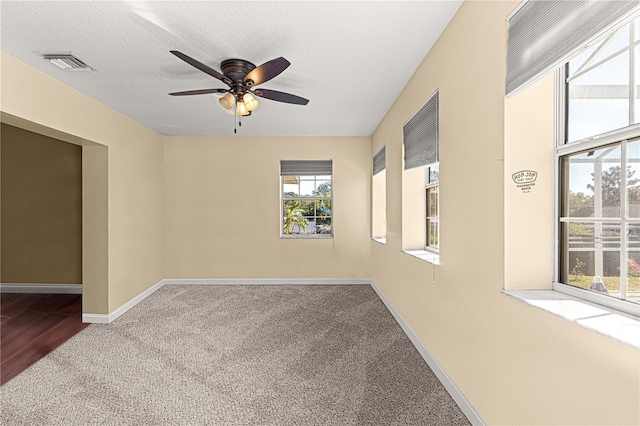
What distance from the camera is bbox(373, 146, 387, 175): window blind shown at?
4.93 m

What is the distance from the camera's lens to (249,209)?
19.9 feet

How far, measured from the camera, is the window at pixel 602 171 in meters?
1.23

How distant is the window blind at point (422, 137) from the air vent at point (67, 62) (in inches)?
127

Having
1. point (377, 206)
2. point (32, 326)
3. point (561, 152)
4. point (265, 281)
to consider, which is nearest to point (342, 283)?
point (265, 281)

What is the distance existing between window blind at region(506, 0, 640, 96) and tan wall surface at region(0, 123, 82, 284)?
6443 millimetres

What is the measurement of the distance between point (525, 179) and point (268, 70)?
75.9 inches

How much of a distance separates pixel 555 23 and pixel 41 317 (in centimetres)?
611

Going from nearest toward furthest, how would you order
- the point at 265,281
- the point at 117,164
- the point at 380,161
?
the point at 117,164, the point at 380,161, the point at 265,281

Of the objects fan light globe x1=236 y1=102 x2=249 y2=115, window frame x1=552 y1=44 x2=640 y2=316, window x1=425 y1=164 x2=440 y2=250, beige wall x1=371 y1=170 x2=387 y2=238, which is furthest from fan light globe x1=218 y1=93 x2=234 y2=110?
beige wall x1=371 y1=170 x2=387 y2=238

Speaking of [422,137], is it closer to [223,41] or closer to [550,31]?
[550,31]

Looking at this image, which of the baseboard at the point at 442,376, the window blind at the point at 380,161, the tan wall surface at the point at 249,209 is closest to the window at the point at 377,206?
the window blind at the point at 380,161

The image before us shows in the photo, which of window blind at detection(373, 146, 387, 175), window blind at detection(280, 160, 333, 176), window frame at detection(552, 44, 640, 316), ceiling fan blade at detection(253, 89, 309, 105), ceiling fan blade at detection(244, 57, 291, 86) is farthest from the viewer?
window blind at detection(280, 160, 333, 176)

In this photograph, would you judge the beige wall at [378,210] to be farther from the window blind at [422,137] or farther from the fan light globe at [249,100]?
the fan light globe at [249,100]

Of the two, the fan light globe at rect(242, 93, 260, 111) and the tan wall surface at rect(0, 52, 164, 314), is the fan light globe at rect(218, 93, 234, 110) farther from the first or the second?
the tan wall surface at rect(0, 52, 164, 314)
